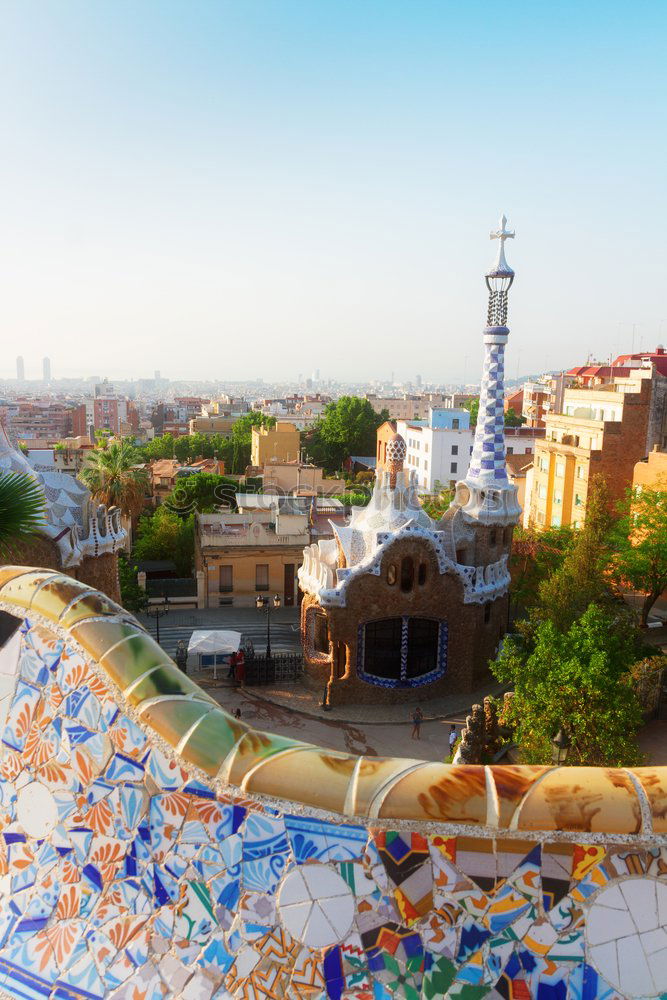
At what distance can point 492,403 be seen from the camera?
74.3ft

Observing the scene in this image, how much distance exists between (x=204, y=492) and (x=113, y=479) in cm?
1439

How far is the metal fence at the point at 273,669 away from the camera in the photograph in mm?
21984

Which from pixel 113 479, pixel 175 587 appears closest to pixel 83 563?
pixel 113 479

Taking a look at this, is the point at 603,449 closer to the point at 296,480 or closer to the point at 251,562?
the point at 251,562

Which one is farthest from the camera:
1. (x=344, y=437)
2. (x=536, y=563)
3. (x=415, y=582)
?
(x=344, y=437)

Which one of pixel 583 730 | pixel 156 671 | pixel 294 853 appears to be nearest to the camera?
pixel 294 853

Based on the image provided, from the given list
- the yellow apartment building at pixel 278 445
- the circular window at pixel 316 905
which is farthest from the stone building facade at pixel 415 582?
the yellow apartment building at pixel 278 445

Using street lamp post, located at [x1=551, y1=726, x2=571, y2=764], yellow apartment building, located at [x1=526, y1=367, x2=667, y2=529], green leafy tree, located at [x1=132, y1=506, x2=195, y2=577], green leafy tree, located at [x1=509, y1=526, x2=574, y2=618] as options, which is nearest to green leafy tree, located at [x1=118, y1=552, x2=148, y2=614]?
green leafy tree, located at [x1=132, y1=506, x2=195, y2=577]

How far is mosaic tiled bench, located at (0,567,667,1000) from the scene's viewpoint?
3.74 m

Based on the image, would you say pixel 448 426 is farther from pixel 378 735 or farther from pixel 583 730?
pixel 583 730

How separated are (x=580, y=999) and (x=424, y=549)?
1690cm

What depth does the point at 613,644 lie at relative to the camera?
15906 millimetres

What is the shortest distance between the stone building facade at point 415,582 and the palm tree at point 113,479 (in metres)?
10.1

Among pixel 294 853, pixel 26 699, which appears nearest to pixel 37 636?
pixel 26 699
